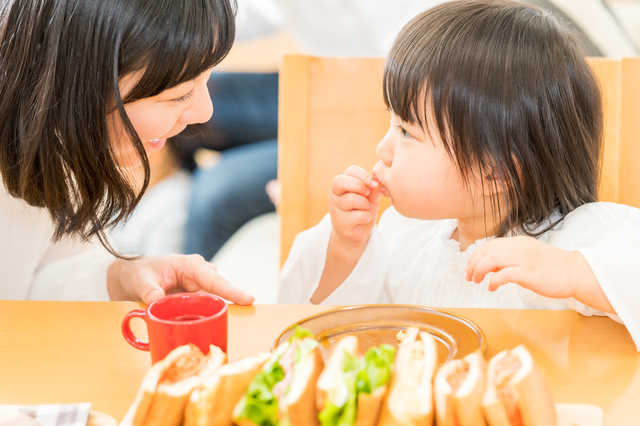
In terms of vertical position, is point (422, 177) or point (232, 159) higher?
point (422, 177)

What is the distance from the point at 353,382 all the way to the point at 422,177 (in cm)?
60

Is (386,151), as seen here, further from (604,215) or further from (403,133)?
(604,215)

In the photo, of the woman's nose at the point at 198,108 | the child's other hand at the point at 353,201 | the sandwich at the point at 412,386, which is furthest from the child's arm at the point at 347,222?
the sandwich at the point at 412,386

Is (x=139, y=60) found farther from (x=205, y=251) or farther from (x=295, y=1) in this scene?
(x=295, y=1)

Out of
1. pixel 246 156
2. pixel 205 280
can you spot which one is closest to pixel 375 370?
pixel 205 280

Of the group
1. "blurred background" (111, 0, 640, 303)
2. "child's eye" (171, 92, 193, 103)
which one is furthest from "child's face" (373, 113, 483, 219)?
"blurred background" (111, 0, 640, 303)

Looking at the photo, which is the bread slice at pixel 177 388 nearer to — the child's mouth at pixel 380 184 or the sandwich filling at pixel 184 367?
the sandwich filling at pixel 184 367

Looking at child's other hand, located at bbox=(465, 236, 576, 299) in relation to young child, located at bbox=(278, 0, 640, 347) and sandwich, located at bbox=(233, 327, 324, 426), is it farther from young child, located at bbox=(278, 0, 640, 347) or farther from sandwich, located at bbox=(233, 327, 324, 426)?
sandwich, located at bbox=(233, 327, 324, 426)

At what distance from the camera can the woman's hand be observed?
0.89 meters

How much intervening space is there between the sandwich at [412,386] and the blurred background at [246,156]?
1.84 meters

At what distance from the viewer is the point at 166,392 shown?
47 cm

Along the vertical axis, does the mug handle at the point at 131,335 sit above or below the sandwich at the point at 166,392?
below

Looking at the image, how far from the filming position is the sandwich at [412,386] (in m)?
0.44

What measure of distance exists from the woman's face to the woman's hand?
0.17 metres
